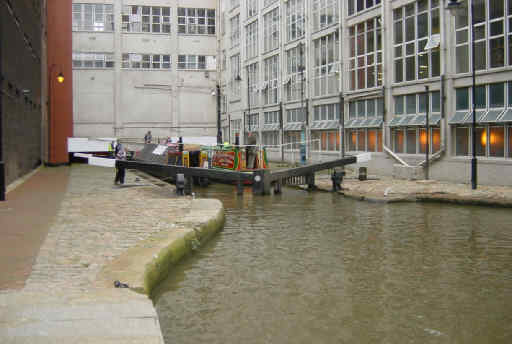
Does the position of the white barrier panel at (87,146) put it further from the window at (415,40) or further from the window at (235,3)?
the window at (415,40)

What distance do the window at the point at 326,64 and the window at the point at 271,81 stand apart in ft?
23.3

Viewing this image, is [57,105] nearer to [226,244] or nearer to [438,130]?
[438,130]

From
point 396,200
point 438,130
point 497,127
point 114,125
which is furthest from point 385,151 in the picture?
Answer: point 114,125

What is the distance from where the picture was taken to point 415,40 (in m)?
29.3

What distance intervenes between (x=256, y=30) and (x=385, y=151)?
2458 cm

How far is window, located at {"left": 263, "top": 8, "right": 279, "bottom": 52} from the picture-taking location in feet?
155

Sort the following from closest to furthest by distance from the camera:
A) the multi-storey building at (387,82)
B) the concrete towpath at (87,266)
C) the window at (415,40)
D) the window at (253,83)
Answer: the concrete towpath at (87,266)
the multi-storey building at (387,82)
the window at (415,40)
the window at (253,83)

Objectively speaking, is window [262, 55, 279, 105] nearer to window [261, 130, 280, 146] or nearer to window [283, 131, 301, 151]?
window [261, 130, 280, 146]

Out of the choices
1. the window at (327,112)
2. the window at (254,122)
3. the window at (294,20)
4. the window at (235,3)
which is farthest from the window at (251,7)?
the window at (327,112)

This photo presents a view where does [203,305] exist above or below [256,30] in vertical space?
below

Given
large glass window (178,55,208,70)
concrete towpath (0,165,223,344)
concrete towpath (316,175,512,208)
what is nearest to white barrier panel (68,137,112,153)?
large glass window (178,55,208,70)

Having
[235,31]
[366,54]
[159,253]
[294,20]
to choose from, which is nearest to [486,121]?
[366,54]

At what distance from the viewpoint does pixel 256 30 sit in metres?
52.1

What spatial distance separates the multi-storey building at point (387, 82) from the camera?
24391 millimetres
